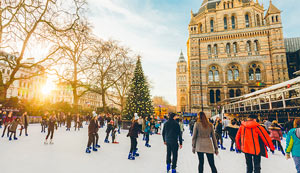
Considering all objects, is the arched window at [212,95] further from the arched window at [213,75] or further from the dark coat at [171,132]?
the dark coat at [171,132]

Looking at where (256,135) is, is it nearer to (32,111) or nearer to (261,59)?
(32,111)

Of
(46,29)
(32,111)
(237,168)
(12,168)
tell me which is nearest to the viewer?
(12,168)

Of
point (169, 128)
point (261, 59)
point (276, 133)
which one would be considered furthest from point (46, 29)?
point (261, 59)

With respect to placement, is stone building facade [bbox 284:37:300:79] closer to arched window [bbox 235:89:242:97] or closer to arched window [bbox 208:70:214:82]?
arched window [bbox 235:89:242:97]

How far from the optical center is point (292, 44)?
129ft

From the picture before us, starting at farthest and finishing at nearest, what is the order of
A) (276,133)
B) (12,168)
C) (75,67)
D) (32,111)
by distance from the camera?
(32,111), (75,67), (276,133), (12,168)

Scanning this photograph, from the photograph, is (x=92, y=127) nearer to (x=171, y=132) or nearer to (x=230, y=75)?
(x=171, y=132)

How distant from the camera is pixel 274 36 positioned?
1265 inches

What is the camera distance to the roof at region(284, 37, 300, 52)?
1511 inches

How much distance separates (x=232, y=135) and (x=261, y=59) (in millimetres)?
33302

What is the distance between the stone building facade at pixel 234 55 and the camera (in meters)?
32.0

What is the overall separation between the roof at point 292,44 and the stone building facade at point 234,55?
1038 cm

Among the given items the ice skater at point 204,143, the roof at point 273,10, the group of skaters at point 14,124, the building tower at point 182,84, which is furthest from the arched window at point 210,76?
the building tower at point 182,84

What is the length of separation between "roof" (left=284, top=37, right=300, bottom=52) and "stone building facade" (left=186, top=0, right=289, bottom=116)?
34.1 ft
